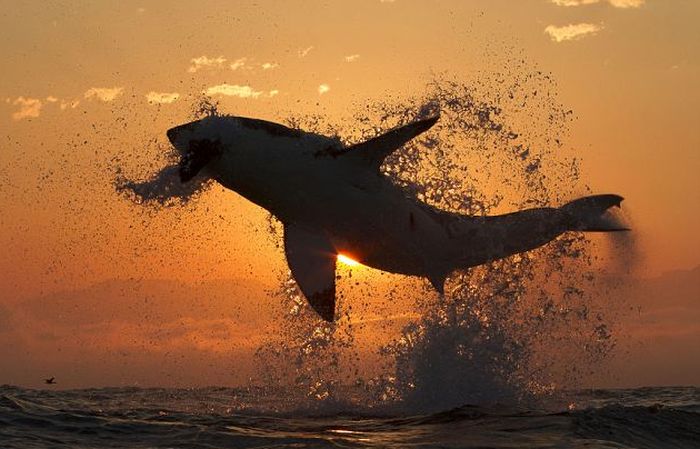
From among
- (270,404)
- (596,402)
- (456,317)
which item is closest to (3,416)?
(270,404)

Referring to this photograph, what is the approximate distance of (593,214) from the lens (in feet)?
73.9

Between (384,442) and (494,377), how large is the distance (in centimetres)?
776

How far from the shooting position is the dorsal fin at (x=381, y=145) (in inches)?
706

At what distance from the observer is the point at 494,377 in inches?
867

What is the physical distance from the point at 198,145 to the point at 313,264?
14.6 ft

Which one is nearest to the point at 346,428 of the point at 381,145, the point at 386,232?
the point at 386,232

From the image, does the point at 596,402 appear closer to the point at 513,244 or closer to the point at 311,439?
the point at 513,244

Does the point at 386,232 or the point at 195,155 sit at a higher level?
the point at 195,155

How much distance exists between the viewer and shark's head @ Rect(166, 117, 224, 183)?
669 inches

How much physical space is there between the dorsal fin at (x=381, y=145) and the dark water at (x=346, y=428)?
5791 mm

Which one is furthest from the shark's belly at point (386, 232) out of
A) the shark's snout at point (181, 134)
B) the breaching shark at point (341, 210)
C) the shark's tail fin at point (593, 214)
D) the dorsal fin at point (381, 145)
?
the shark's tail fin at point (593, 214)

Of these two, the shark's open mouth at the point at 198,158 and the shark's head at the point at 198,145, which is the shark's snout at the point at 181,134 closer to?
the shark's head at the point at 198,145

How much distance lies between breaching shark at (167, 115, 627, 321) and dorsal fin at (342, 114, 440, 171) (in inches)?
1.0

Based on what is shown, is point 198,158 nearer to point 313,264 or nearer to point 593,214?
point 313,264
